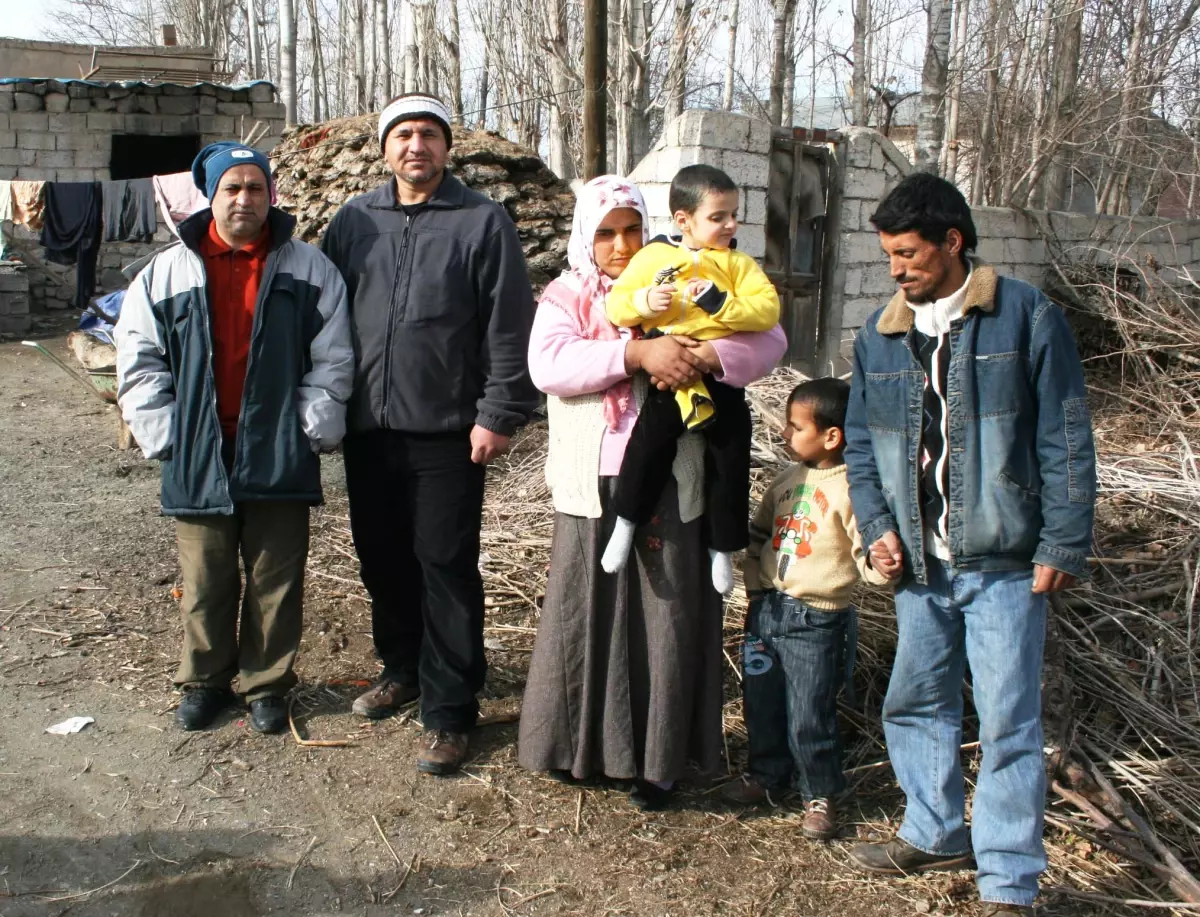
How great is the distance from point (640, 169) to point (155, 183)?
24.9 ft

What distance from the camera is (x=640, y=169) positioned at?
7980mm

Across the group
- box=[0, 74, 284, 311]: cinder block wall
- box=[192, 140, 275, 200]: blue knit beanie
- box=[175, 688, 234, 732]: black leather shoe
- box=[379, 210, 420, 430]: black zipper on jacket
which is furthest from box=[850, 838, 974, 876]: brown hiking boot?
box=[0, 74, 284, 311]: cinder block wall

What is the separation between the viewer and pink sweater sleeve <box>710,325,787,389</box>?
2.93 m

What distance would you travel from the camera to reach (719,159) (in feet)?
25.7

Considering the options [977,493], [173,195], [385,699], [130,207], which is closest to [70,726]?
[385,699]

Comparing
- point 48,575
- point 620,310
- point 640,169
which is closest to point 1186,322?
point 640,169

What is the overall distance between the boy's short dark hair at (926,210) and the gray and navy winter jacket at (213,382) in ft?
5.87

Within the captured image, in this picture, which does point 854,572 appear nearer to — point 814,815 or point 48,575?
point 814,815

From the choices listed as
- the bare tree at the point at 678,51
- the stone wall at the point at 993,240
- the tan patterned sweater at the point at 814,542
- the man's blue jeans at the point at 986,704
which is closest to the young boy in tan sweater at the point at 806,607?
the tan patterned sweater at the point at 814,542

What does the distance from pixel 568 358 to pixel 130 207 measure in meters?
11.9

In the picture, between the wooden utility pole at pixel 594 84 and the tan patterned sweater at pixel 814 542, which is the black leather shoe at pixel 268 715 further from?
the wooden utility pole at pixel 594 84

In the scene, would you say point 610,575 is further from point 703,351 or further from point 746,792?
point 746,792

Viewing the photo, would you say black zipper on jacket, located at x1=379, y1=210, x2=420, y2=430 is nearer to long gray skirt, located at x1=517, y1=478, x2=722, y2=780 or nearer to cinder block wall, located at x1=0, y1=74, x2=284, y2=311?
long gray skirt, located at x1=517, y1=478, x2=722, y2=780

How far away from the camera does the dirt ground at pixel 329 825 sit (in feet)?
9.51
